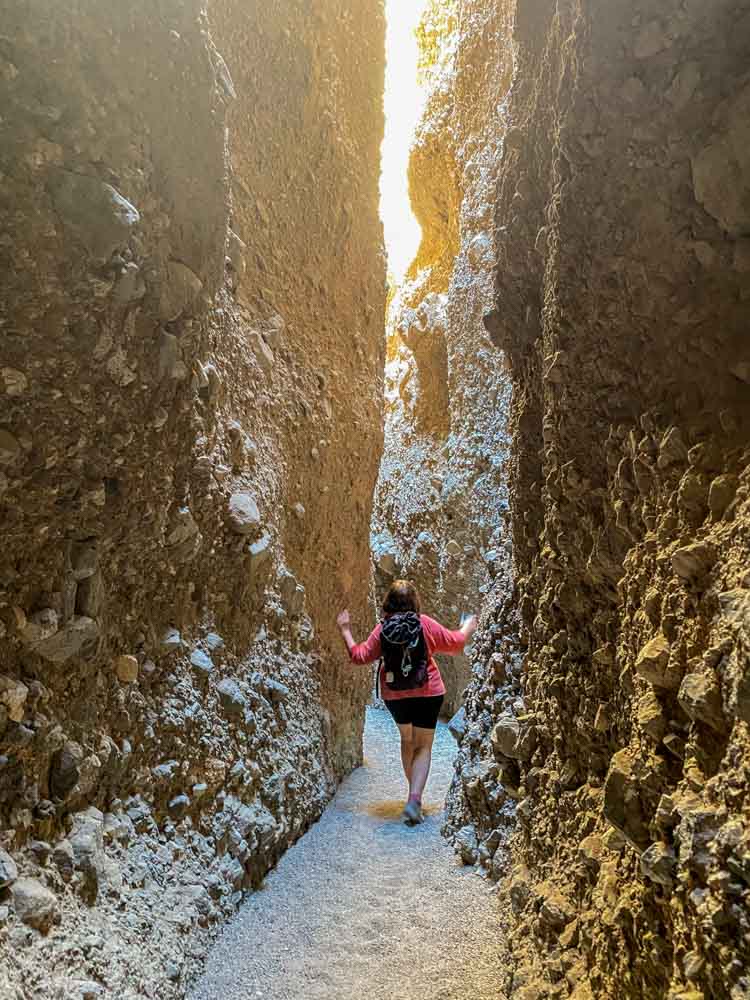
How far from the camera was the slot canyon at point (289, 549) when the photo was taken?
1.35 meters

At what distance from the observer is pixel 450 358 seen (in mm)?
8680

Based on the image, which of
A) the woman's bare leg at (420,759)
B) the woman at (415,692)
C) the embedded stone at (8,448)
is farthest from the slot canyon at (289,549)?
the woman at (415,692)

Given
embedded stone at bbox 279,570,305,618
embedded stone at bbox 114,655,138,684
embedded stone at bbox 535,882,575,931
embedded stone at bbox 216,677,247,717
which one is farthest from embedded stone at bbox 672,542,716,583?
embedded stone at bbox 279,570,305,618

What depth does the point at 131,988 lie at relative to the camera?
1.90 m

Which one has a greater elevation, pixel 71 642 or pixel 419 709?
pixel 71 642

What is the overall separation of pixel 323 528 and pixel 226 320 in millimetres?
1498

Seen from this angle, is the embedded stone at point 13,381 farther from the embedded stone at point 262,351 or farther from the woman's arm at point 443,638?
the woman's arm at point 443,638

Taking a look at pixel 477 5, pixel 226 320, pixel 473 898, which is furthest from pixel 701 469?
pixel 477 5

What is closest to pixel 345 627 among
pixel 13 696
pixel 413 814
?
pixel 413 814

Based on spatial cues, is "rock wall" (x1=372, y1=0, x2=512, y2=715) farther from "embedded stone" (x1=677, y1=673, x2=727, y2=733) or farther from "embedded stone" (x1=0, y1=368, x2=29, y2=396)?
"embedded stone" (x1=677, y1=673, x2=727, y2=733)

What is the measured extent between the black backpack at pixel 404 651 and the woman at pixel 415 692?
0.02 meters

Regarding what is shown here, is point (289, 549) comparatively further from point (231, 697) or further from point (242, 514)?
point (231, 697)

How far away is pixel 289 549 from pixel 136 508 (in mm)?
1630

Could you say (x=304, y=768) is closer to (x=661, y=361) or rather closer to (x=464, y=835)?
(x=464, y=835)
